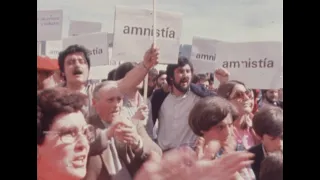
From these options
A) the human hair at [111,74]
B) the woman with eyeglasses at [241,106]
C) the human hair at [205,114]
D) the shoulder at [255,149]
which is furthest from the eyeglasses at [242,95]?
the human hair at [111,74]

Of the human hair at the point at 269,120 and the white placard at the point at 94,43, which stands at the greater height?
the white placard at the point at 94,43

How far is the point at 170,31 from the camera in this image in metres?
4.45

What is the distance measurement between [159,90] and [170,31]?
415mm

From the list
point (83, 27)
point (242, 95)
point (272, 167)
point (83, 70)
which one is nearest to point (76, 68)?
point (83, 70)

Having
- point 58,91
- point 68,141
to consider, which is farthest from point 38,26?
point 68,141

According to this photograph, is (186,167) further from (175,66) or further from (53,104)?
(53,104)

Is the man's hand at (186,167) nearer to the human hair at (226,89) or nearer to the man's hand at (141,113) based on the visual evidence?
the man's hand at (141,113)

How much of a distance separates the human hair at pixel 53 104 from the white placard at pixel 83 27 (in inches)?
15.7

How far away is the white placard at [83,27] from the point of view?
14.5 feet

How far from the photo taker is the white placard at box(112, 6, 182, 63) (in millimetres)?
4406

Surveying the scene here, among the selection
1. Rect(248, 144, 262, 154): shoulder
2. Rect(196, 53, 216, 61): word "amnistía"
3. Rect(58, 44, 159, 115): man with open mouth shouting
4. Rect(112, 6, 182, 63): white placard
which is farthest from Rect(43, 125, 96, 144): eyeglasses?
Rect(248, 144, 262, 154): shoulder

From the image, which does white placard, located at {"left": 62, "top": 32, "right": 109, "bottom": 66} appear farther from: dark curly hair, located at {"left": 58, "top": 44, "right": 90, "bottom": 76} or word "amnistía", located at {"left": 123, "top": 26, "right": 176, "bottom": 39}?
word "amnistía", located at {"left": 123, "top": 26, "right": 176, "bottom": 39}
